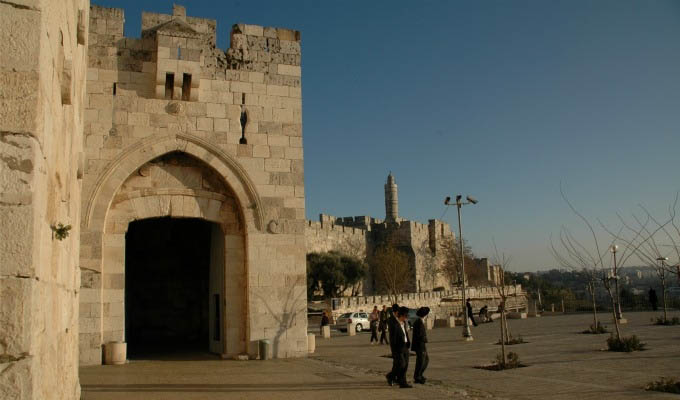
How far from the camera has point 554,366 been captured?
995cm

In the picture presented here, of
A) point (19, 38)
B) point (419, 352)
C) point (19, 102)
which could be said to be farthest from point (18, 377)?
point (419, 352)

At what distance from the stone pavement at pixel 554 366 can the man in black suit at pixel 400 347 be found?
0.63 meters

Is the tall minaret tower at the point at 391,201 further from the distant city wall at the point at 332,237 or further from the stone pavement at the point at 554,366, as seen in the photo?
the stone pavement at the point at 554,366

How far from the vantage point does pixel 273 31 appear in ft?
43.0

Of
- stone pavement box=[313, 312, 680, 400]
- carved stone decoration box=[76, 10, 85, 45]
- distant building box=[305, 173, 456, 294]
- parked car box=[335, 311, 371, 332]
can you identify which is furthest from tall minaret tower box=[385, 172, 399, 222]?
carved stone decoration box=[76, 10, 85, 45]

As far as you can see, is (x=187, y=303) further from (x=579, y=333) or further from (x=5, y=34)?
(x=5, y=34)

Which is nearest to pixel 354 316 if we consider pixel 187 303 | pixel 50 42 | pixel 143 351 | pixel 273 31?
pixel 187 303

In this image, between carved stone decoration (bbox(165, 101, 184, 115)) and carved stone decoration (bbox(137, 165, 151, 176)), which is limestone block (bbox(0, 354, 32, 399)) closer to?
carved stone decoration (bbox(137, 165, 151, 176))

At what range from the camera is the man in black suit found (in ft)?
27.8

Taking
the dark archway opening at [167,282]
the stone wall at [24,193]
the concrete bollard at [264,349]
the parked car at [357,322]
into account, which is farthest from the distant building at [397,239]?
the stone wall at [24,193]

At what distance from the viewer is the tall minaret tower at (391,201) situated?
6512cm

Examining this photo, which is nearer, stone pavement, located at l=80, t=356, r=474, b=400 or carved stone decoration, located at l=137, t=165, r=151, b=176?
stone pavement, located at l=80, t=356, r=474, b=400

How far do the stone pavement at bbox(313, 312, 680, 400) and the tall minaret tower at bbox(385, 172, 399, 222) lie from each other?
49135 millimetres

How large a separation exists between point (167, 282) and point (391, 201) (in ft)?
158
